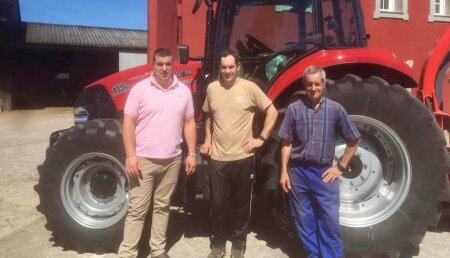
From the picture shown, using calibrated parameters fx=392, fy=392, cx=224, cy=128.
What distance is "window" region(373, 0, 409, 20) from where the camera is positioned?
14.2 metres

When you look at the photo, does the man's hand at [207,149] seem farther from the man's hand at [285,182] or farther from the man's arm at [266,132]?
the man's hand at [285,182]

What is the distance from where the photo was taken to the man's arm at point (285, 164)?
10.2 feet

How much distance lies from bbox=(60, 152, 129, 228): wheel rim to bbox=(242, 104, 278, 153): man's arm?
3.98 ft

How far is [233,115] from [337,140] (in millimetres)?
1053

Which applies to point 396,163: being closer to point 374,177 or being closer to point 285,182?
point 374,177

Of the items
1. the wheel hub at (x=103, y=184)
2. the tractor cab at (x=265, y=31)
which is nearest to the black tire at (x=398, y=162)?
the tractor cab at (x=265, y=31)

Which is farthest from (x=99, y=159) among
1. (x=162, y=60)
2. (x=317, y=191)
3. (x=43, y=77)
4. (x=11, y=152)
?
(x=43, y=77)

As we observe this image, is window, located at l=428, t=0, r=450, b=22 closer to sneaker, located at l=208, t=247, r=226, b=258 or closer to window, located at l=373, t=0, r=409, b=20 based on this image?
window, located at l=373, t=0, r=409, b=20

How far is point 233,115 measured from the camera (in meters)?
3.21

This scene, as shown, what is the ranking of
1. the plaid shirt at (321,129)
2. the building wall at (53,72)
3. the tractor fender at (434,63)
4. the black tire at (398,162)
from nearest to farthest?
the plaid shirt at (321,129)
the black tire at (398,162)
the tractor fender at (434,63)
the building wall at (53,72)

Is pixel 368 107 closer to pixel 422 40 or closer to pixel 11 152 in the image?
pixel 11 152

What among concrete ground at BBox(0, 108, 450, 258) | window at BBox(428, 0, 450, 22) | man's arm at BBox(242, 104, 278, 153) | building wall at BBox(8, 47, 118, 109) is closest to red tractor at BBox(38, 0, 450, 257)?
man's arm at BBox(242, 104, 278, 153)

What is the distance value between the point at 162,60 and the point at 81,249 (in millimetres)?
1911

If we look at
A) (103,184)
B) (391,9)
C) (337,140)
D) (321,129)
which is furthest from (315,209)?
(391,9)
